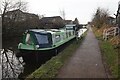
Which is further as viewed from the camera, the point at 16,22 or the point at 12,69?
the point at 16,22

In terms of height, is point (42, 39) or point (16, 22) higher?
point (16, 22)

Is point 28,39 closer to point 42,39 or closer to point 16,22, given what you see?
point 42,39

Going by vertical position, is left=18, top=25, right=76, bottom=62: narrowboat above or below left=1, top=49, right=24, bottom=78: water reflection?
above

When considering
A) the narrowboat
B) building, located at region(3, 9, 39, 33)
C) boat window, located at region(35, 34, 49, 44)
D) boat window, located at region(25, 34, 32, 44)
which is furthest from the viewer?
building, located at region(3, 9, 39, 33)

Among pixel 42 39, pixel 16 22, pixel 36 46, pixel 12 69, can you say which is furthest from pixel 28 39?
pixel 16 22

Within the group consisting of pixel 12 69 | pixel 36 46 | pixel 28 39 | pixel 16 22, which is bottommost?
pixel 12 69

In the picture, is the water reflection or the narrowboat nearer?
the water reflection

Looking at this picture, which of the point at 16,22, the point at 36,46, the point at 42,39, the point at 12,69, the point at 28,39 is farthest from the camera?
the point at 16,22

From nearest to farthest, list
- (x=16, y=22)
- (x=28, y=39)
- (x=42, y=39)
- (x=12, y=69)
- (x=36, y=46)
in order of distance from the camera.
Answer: (x=12, y=69) < (x=36, y=46) < (x=42, y=39) < (x=28, y=39) < (x=16, y=22)

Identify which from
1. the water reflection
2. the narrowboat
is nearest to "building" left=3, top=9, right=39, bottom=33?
the narrowboat

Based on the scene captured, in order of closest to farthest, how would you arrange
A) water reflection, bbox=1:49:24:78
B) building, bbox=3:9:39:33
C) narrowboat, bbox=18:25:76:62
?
1. water reflection, bbox=1:49:24:78
2. narrowboat, bbox=18:25:76:62
3. building, bbox=3:9:39:33

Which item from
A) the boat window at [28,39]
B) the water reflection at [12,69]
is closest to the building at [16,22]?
the boat window at [28,39]

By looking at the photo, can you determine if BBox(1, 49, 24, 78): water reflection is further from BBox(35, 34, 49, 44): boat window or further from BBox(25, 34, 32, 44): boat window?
BBox(35, 34, 49, 44): boat window

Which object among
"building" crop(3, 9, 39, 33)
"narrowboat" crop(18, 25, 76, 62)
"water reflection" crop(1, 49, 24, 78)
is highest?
"building" crop(3, 9, 39, 33)
